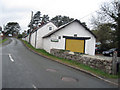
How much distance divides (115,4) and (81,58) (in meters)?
16.4

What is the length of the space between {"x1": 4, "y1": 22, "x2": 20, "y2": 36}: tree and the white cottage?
9188 cm

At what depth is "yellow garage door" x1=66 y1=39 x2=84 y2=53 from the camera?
59.4ft

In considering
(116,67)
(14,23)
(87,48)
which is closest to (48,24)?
(87,48)

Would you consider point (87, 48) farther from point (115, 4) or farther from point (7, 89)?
point (7, 89)

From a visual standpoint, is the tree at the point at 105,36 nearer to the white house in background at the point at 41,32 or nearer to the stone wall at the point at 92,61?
the white house in background at the point at 41,32

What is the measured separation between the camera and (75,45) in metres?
18.1

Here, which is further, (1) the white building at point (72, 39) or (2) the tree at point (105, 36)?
(2) the tree at point (105, 36)

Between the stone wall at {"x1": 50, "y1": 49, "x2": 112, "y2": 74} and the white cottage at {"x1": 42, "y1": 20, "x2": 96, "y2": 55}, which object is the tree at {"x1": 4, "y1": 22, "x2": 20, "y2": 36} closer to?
the white cottage at {"x1": 42, "y1": 20, "x2": 96, "y2": 55}

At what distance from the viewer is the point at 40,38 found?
24.5 meters

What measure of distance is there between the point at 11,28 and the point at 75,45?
97.1 metres

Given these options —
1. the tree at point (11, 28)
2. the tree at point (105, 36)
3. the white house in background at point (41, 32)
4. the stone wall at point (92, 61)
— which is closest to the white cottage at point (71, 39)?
the stone wall at point (92, 61)

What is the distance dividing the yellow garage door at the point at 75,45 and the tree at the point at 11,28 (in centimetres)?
9282

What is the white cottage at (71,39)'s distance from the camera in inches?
703

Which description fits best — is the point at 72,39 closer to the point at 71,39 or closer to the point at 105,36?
the point at 71,39
